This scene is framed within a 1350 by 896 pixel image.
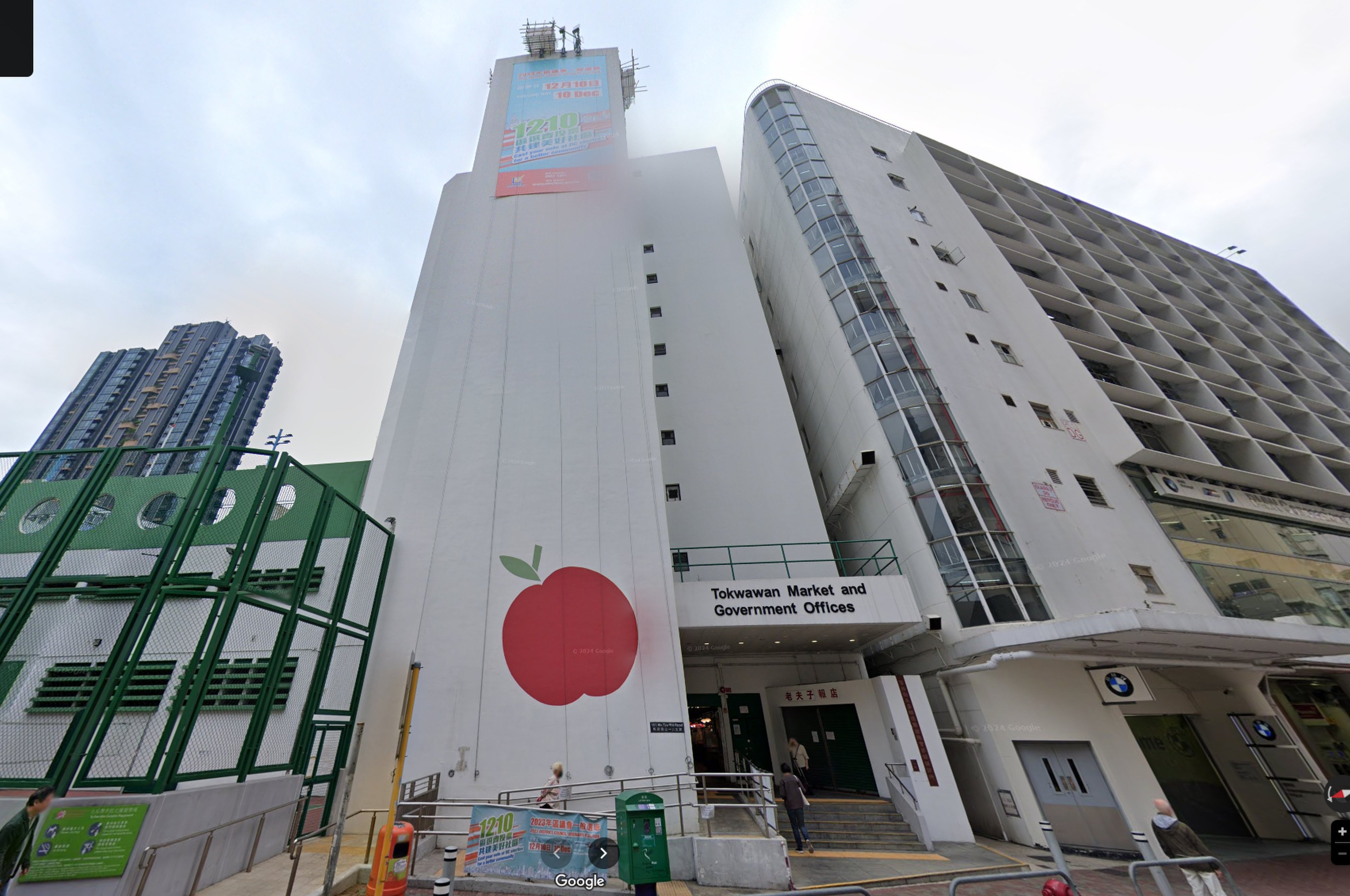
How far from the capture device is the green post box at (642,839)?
635 cm

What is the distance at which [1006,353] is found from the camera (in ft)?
68.9

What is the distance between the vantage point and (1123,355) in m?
21.5

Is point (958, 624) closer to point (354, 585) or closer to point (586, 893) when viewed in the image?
point (586, 893)

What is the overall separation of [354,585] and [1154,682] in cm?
2223

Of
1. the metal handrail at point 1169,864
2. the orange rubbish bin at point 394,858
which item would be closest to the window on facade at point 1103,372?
the metal handrail at point 1169,864

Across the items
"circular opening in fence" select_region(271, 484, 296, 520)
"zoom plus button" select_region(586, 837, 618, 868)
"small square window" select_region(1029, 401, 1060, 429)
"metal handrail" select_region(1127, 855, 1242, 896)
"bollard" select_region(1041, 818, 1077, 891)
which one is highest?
"small square window" select_region(1029, 401, 1060, 429)

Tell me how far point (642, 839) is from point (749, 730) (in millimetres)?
10779

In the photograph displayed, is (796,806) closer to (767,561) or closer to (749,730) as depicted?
(749,730)

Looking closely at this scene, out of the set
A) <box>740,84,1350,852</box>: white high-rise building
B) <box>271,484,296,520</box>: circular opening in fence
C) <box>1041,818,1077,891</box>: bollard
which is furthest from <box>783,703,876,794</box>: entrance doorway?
<box>271,484,296,520</box>: circular opening in fence

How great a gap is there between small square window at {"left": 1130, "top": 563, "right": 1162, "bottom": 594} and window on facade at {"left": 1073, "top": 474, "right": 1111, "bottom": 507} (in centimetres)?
206

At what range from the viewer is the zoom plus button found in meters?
7.26

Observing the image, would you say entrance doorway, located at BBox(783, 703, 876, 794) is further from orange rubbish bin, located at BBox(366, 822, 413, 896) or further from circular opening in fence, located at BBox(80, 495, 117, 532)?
circular opening in fence, located at BBox(80, 495, 117, 532)

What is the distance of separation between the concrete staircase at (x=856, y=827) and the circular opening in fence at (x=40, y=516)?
1390 centimetres

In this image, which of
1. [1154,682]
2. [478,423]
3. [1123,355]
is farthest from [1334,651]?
[478,423]
